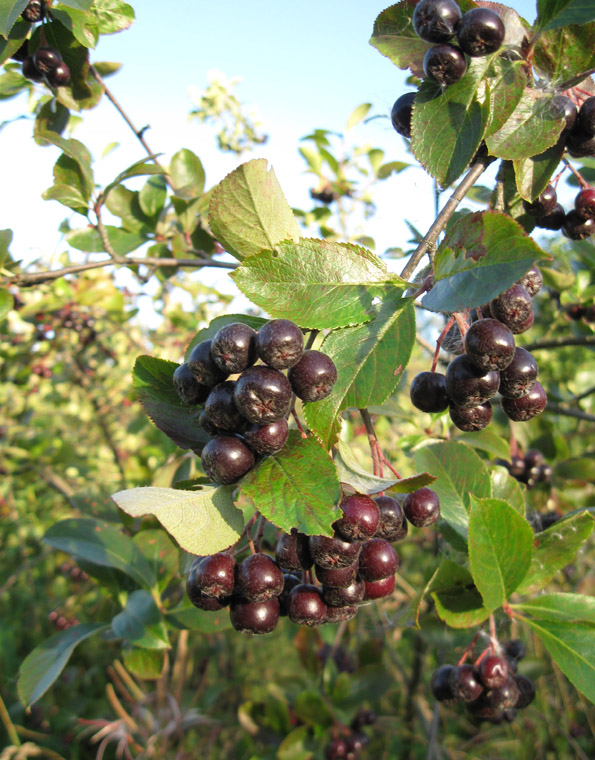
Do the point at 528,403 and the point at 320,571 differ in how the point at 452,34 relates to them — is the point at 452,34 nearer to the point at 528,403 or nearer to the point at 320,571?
the point at 528,403

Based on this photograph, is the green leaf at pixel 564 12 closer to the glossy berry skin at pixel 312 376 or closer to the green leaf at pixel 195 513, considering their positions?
the glossy berry skin at pixel 312 376

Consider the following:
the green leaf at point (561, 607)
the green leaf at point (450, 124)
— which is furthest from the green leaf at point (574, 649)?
the green leaf at point (450, 124)

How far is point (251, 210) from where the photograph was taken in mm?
786

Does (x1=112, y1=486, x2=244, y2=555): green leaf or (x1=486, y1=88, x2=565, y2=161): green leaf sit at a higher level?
(x1=486, y1=88, x2=565, y2=161): green leaf

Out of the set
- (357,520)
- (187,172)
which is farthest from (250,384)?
(187,172)

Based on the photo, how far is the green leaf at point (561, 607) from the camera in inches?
40.2

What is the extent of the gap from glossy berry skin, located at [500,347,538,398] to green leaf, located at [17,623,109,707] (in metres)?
1.10

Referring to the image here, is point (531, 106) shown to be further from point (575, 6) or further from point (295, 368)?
point (295, 368)

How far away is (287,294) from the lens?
2.42ft

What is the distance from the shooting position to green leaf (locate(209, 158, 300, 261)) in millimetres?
778

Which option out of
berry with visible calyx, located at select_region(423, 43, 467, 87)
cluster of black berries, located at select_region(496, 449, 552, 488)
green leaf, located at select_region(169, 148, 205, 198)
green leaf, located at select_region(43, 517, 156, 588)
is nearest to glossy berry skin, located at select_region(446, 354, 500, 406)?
berry with visible calyx, located at select_region(423, 43, 467, 87)

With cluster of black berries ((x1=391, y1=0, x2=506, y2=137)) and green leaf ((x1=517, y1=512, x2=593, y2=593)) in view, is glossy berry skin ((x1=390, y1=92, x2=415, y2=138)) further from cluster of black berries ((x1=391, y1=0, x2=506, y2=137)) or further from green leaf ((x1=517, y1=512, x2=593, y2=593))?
green leaf ((x1=517, y1=512, x2=593, y2=593))

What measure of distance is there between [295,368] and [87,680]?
148 inches

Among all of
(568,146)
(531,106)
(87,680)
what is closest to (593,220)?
(568,146)
